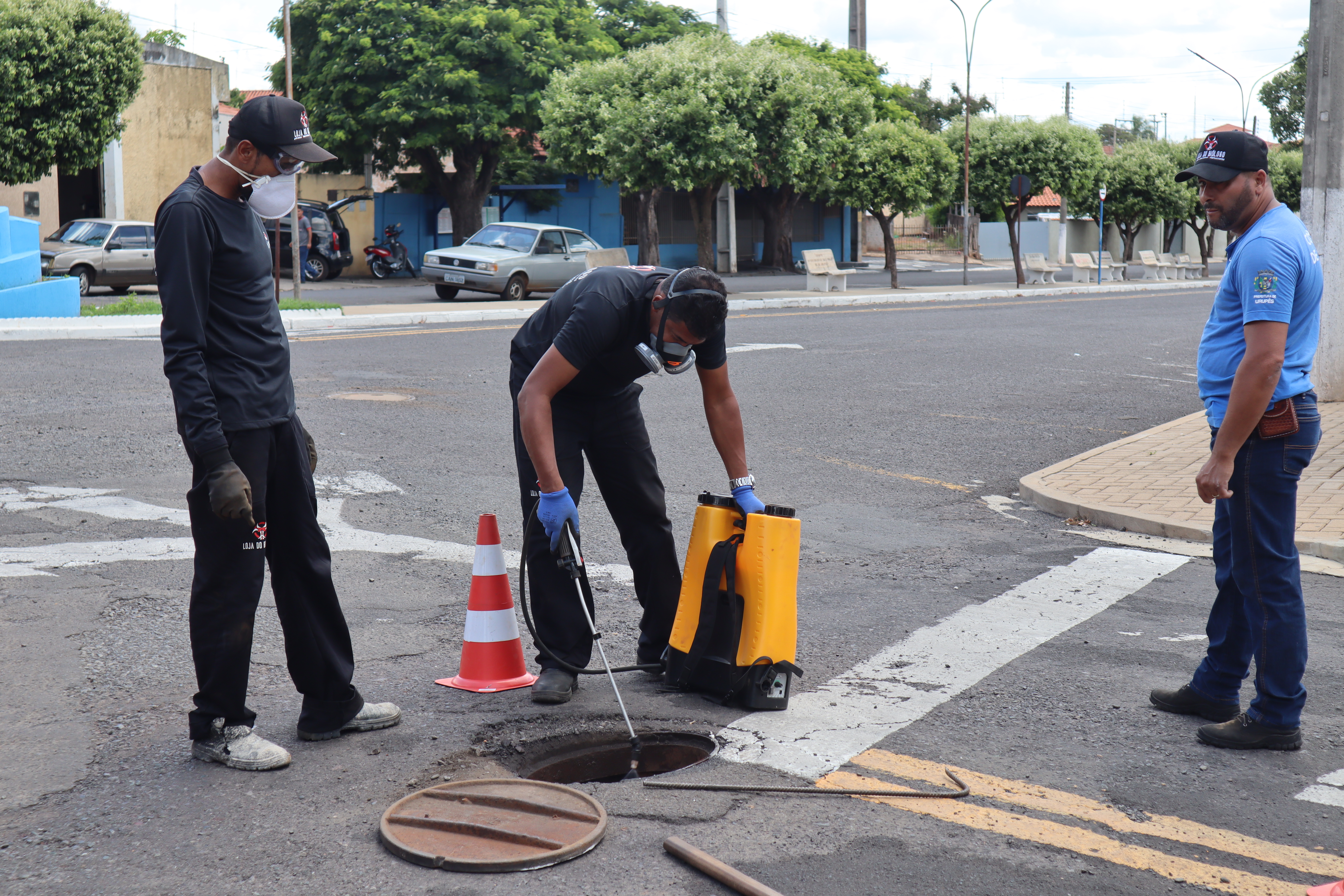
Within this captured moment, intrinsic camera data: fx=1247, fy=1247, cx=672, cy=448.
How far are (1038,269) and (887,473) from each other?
3118 cm

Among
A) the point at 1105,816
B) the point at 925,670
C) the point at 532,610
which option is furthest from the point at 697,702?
the point at 1105,816

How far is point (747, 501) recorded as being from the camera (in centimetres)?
445

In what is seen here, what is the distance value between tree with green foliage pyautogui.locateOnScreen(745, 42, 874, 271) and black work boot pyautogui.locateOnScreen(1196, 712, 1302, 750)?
2691 centimetres

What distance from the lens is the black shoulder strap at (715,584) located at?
4.32 m

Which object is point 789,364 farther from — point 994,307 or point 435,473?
point 994,307

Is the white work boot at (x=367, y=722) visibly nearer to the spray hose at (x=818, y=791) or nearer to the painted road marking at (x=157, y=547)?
the spray hose at (x=818, y=791)

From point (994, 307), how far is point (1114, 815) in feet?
74.6

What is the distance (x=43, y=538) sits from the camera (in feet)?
21.0

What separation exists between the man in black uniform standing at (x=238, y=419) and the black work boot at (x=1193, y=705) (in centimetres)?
278

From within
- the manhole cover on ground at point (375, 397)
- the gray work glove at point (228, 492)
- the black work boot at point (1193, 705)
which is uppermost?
the gray work glove at point (228, 492)

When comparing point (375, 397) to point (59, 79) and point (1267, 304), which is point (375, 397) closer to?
point (1267, 304)

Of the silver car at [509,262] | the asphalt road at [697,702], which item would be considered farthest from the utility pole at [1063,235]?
the asphalt road at [697,702]

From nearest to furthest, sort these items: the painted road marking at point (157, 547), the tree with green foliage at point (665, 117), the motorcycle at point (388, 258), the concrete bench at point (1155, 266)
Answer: the painted road marking at point (157, 547)
the tree with green foliage at point (665, 117)
the motorcycle at point (388, 258)
the concrete bench at point (1155, 266)

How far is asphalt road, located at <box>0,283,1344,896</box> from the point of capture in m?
3.17
